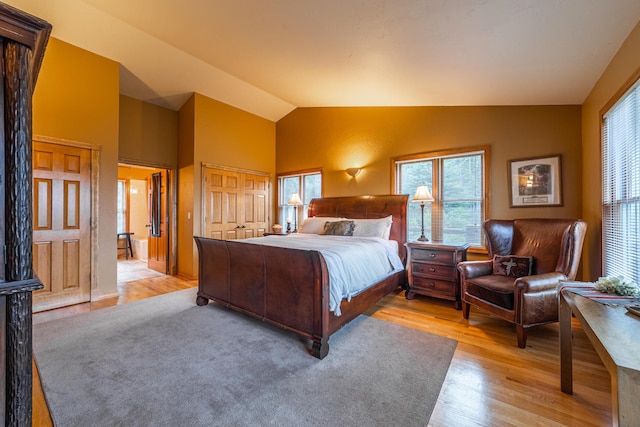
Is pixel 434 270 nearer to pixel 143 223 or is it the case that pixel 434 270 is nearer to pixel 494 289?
pixel 494 289

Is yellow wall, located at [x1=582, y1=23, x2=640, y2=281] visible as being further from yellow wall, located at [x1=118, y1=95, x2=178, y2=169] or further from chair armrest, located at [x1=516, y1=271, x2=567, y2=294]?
yellow wall, located at [x1=118, y1=95, x2=178, y2=169]

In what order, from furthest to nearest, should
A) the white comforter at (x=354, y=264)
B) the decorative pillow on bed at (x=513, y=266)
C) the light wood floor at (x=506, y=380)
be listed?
the decorative pillow on bed at (x=513, y=266) < the white comforter at (x=354, y=264) < the light wood floor at (x=506, y=380)

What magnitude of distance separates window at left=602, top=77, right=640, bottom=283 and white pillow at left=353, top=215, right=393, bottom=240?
2218 mm

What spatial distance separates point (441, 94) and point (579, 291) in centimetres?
270

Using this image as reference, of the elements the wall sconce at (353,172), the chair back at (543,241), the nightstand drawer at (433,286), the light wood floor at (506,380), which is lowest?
the light wood floor at (506,380)

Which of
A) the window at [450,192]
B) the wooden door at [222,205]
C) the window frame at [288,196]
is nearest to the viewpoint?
the window at [450,192]

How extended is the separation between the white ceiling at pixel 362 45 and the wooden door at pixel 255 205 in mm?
1956

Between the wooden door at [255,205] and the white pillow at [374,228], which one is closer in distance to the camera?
the white pillow at [374,228]

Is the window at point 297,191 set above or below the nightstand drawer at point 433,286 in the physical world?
above

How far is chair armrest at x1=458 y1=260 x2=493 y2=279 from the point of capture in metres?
2.90

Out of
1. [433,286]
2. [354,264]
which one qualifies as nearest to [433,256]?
[433,286]

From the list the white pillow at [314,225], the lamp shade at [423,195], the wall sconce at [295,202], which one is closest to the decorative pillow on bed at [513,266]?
the lamp shade at [423,195]

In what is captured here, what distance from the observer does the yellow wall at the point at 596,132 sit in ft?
6.61

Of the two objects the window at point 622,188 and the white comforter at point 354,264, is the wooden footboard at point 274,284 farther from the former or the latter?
the window at point 622,188
